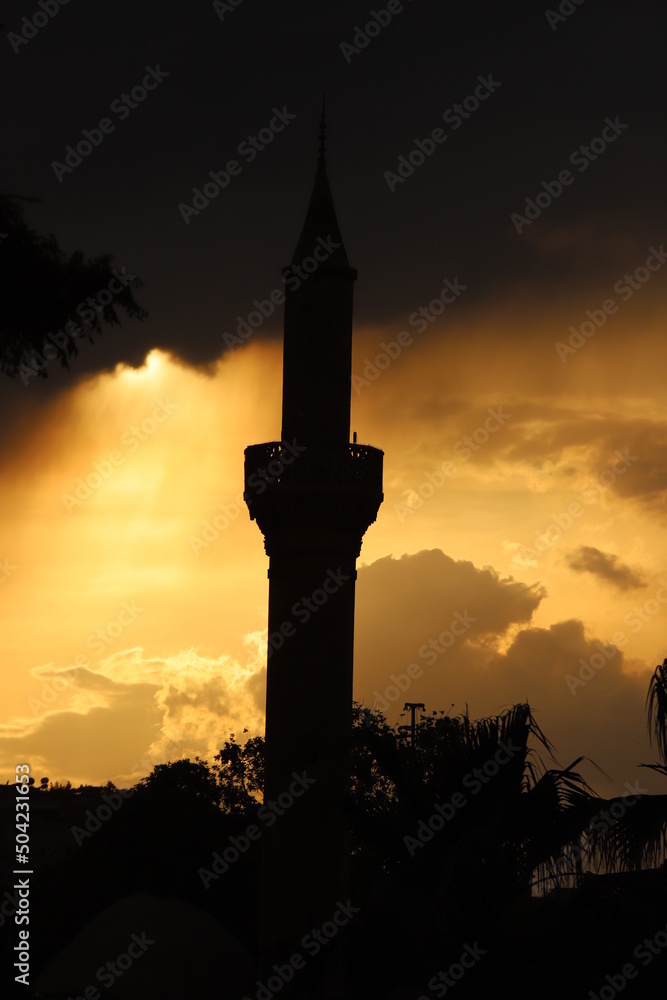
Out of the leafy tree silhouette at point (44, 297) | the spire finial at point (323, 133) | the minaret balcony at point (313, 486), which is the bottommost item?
the leafy tree silhouette at point (44, 297)

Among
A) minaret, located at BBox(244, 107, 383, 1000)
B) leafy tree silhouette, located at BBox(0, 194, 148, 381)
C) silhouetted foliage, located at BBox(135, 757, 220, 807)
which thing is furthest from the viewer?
silhouetted foliage, located at BBox(135, 757, 220, 807)

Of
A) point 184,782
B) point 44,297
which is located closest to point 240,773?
point 184,782

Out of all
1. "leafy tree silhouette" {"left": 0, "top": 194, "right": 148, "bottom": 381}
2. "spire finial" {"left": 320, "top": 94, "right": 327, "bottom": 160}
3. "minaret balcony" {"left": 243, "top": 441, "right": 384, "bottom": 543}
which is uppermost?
"spire finial" {"left": 320, "top": 94, "right": 327, "bottom": 160}

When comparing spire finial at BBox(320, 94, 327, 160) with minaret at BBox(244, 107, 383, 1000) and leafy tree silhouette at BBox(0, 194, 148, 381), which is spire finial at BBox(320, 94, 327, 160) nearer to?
minaret at BBox(244, 107, 383, 1000)

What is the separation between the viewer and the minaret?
1110 inches

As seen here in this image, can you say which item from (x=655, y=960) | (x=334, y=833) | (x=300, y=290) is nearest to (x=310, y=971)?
(x=655, y=960)

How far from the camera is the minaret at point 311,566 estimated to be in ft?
92.5

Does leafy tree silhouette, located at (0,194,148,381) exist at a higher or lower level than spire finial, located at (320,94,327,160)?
lower

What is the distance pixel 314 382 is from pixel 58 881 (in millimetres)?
23687

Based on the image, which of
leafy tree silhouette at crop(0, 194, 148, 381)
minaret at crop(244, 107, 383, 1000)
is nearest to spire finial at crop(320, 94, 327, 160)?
minaret at crop(244, 107, 383, 1000)

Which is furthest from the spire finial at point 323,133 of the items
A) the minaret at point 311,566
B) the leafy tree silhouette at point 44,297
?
the leafy tree silhouette at point 44,297

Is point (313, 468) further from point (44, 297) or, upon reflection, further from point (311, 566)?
point (44, 297)

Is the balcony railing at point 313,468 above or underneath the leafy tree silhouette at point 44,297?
above

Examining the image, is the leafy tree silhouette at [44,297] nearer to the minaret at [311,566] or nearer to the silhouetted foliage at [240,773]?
→ the minaret at [311,566]
